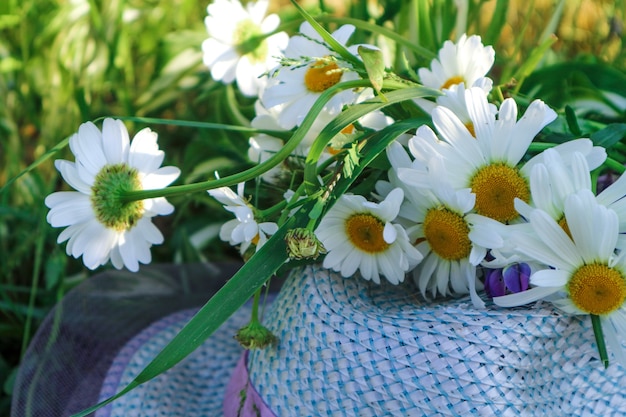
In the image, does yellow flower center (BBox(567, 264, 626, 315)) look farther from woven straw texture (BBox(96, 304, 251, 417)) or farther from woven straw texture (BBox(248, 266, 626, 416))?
woven straw texture (BBox(96, 304, 251, 417))

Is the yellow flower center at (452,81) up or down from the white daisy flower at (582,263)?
up

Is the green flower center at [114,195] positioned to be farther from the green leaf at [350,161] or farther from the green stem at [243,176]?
the green leaf at [350,161]

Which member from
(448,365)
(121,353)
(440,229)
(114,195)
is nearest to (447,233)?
(440,229)

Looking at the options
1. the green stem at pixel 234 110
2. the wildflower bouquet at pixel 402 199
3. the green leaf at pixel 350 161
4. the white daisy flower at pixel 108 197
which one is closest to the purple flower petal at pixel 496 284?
the wildflower bouquet at pixel 402 199

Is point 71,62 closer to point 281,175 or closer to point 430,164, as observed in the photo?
point 281,175

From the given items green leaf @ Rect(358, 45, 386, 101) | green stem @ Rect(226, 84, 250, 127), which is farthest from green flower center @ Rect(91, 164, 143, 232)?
Result: green stem @ Rect(226, 84, 250, 127)

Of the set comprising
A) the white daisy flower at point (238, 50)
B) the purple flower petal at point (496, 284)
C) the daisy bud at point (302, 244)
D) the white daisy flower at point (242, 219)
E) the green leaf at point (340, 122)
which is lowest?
the daisy bud at point (302, 244)
